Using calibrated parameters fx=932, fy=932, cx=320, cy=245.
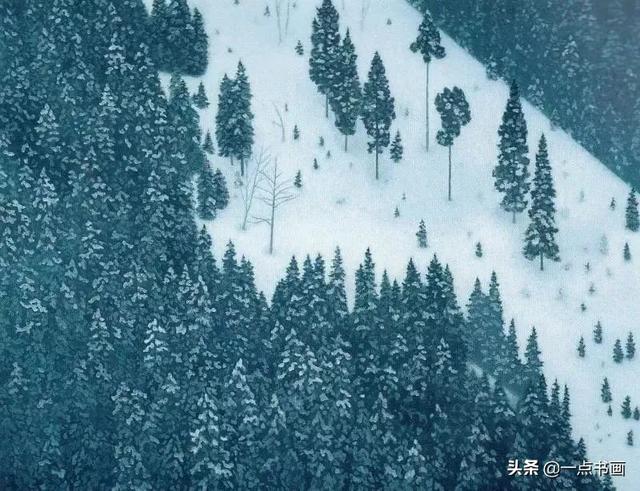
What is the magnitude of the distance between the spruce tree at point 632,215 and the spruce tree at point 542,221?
19.1 feet

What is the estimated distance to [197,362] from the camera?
54688 millimetres

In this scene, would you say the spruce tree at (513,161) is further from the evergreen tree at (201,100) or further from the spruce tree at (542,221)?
the evergreen tree at (201,100)

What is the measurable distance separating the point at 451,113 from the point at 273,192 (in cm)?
1748

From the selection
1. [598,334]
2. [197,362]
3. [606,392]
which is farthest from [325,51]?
[606,392]

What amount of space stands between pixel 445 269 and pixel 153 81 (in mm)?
24893

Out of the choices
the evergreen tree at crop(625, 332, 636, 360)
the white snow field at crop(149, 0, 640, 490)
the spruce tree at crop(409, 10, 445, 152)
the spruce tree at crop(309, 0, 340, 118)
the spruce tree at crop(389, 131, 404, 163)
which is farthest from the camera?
the spruce tree at crop(409, 10, 445, 152)

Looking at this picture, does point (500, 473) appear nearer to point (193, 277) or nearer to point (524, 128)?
point (193, 277)

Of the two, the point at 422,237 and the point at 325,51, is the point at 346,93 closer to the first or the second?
the point at 325,51

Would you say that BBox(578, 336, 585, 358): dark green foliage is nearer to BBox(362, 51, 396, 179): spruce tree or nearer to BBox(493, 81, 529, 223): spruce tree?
BBox(493, 81, 529, 223): spruce tree

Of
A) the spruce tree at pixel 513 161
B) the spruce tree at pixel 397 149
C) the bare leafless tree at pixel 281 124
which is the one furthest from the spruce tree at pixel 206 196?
the spruce tree at pixel 513 161

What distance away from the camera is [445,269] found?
6244 cm

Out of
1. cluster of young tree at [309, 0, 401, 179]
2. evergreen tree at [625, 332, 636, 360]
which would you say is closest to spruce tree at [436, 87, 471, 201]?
cluster of young tree at [309, 0, 401, 179]

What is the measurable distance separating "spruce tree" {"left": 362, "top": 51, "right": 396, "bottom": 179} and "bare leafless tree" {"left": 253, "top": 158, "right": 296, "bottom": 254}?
785 cm

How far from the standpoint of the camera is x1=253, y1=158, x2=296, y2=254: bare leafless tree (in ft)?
225
